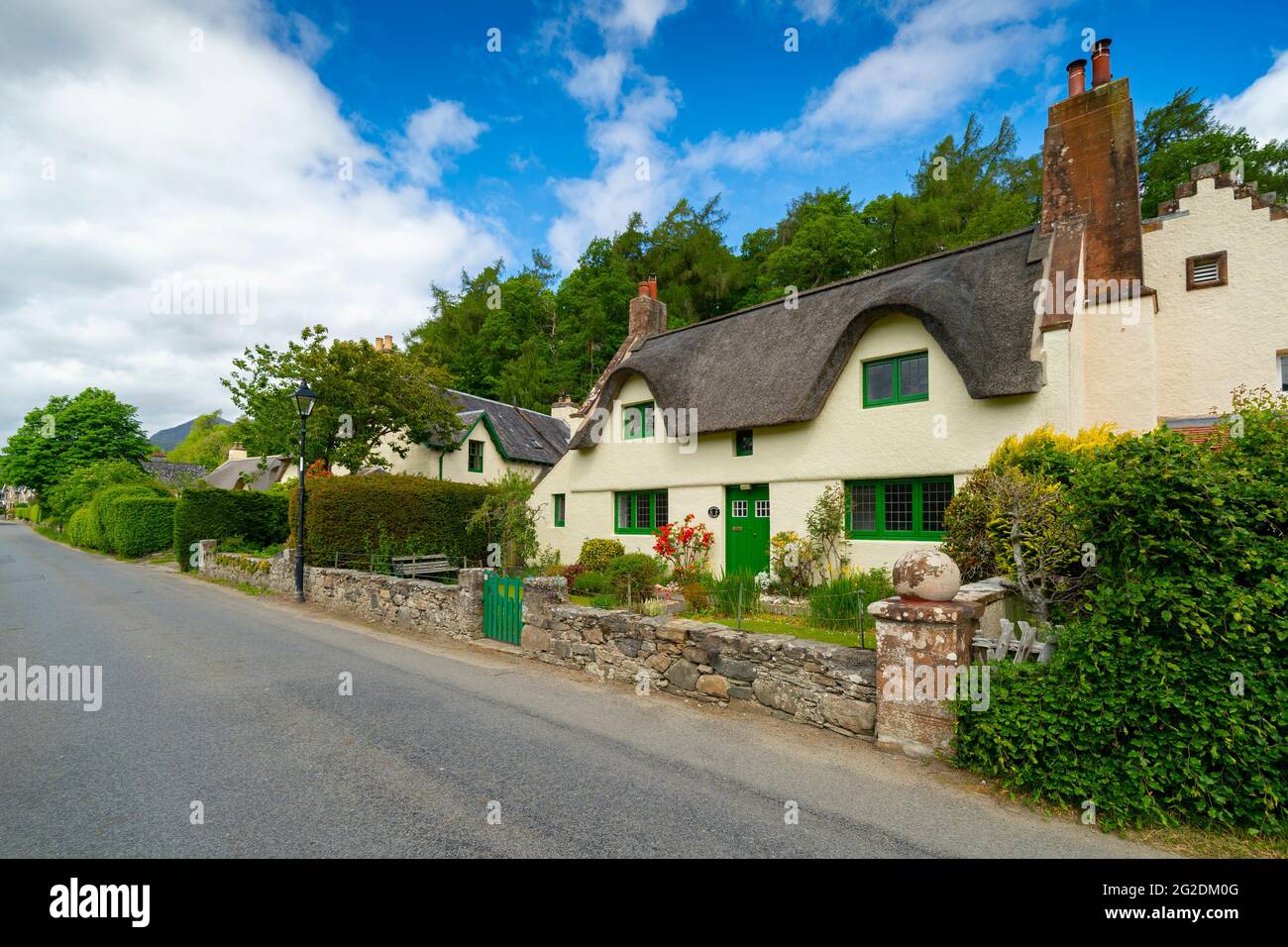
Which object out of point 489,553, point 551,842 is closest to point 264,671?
point 551,842

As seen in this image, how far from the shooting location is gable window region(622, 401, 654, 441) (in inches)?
656

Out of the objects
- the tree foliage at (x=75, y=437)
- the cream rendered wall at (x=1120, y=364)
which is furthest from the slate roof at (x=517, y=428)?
the tree foliage at (x=75, y=437)

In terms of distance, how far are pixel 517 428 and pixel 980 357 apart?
22.3 metres

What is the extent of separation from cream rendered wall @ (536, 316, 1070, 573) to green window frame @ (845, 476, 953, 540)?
0.29m

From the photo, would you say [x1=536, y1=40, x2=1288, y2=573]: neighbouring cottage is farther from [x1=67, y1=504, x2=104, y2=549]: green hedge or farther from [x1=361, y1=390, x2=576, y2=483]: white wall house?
[x1=67, y1=504, x2=104, y2=549]: green hedge

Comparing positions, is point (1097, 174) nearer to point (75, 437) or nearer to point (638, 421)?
point (638, 421)

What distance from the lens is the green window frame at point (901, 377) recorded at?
11938 millimetres

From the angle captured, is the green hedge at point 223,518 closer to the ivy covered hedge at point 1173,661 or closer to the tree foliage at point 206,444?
the ivy covered hedge at point 1173,661

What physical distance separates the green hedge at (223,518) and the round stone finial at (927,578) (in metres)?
23.7

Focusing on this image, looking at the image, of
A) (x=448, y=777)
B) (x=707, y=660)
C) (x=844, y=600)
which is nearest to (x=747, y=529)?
(x=844, y=600)

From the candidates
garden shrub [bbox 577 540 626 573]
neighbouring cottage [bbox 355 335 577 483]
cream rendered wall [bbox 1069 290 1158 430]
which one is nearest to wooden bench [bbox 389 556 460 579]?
garden shrub [bbox 577 540 626 573]

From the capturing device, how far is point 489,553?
19.1m

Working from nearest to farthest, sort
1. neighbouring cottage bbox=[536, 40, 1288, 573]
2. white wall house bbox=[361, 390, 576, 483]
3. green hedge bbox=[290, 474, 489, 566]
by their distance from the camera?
neighbouring cottage bbox=[536, 40, 1288, 573], green hedge bbox=[290, 474, 489, 566], white wall house bbox=[361, 390, 576, 483]
